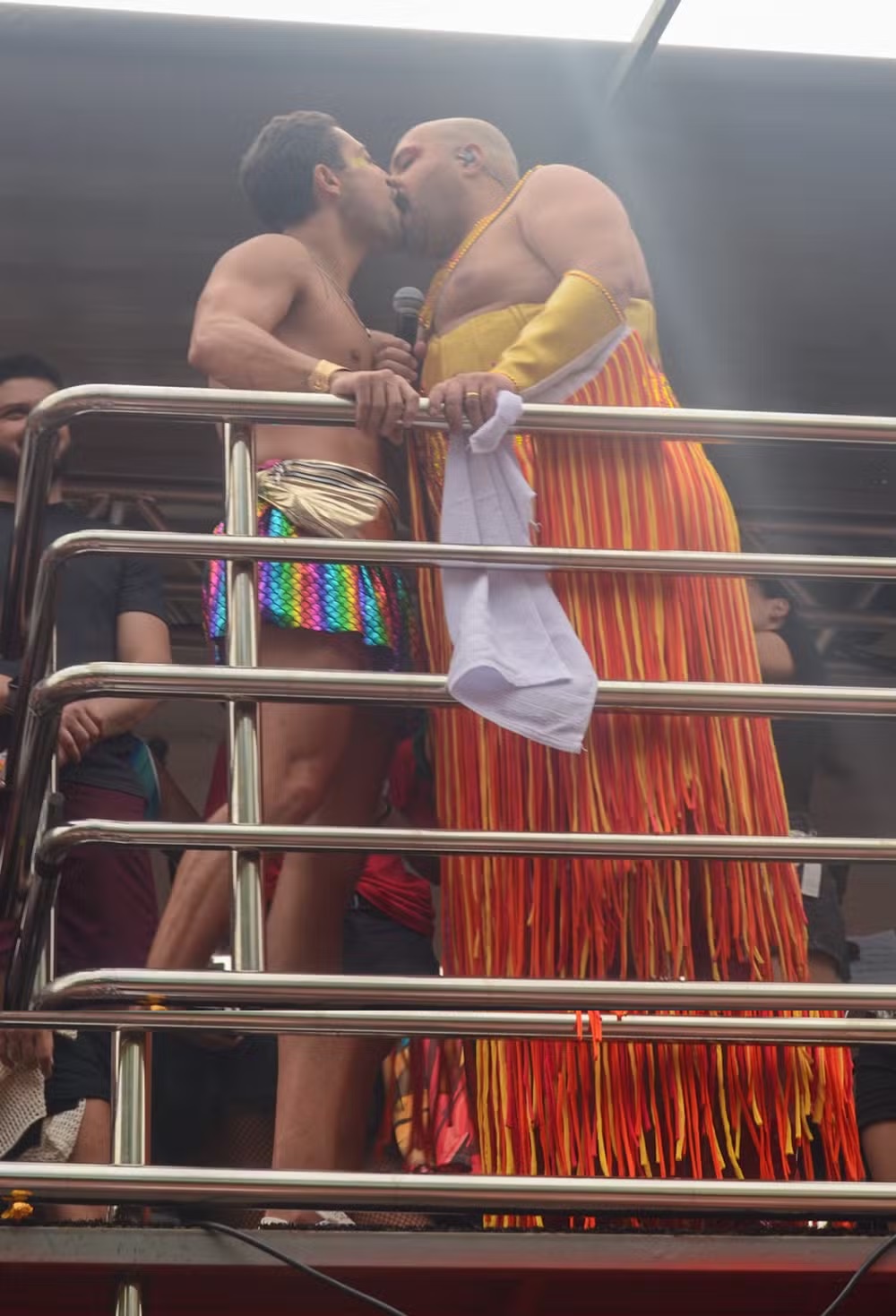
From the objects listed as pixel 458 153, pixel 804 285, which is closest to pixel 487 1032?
pixel 458 153

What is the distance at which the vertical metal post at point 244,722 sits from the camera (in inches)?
83.0

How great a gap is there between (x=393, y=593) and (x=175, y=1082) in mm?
1090

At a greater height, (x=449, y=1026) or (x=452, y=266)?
(x=452, y=266)

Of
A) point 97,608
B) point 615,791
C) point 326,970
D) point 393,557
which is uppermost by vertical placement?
point 97,608

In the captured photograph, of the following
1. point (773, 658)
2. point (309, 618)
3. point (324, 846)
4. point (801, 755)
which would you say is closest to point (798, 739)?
point (801, 755)

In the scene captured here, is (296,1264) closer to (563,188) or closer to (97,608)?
(97,608)

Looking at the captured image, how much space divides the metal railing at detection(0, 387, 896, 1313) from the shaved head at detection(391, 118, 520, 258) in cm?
90

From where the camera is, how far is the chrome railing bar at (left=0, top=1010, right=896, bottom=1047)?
1.93 m

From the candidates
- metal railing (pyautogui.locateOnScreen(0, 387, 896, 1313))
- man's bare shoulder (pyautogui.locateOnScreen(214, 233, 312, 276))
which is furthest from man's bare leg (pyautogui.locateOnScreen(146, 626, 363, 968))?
man's bare shoulder (pyautogui.locateOnScreen(214, 233, 312, 276))

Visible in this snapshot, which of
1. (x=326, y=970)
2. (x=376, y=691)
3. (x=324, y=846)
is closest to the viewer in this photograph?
(x=324, y=846)

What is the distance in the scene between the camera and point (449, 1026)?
196cm

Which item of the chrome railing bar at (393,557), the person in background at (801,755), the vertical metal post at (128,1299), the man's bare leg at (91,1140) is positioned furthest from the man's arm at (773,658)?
the vertical metal post at (128,1299)

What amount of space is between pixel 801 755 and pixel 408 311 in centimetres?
124

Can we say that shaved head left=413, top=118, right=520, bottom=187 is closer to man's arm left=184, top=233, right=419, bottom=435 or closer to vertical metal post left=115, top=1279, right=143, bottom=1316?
man's arm left=184, top=233, right=419, bottom=435
